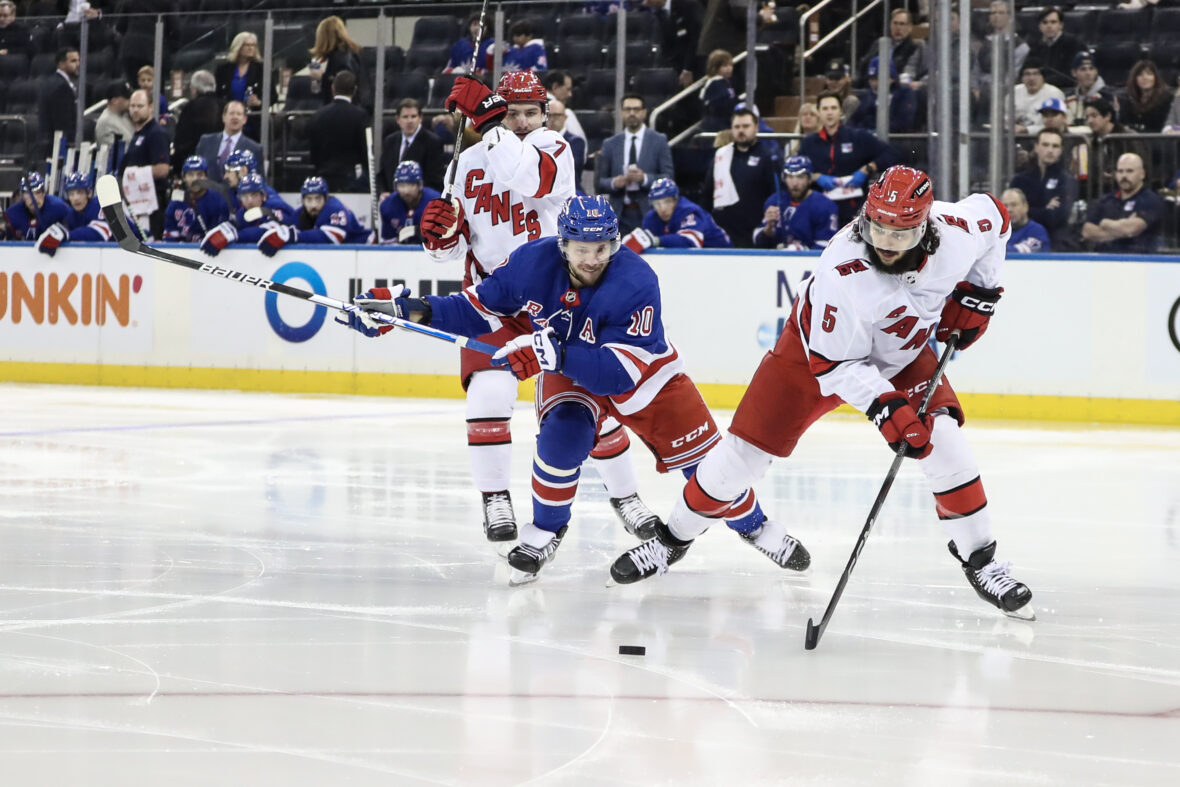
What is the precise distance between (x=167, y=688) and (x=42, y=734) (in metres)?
0.33

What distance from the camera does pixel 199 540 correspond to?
177 inches

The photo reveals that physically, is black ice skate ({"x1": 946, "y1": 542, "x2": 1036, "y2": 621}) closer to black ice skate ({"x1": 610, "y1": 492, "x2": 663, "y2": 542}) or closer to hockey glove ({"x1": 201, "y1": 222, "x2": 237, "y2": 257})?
black ice skate ({"x1": 610, "y1": 492, "x2": 663, "y2": 542})

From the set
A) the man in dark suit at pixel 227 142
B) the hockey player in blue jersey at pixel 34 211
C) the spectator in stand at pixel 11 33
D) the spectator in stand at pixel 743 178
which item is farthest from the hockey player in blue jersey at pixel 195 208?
the spectator in stand at pixel 743 178

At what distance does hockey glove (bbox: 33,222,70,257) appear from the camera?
10094mm

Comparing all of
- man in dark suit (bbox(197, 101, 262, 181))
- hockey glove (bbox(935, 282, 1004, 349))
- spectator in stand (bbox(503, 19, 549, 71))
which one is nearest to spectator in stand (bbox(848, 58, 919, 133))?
spectator in stand (bbox(503, 19, 549, 71))

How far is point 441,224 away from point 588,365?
969 millimetres

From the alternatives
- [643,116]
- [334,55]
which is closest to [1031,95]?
[643,116]

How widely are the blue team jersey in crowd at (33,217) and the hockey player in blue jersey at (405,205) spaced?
99.1 inches

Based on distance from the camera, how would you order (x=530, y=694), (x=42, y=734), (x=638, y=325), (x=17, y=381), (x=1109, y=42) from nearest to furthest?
1. (x=42, y=734)
2. (x=530, y=694)
3. (x=638, y=325)
4. (x=1109, y=42)
5. (x=17, y=381)

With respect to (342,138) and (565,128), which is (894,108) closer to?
(565,128)

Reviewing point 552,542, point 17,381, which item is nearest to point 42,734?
point 552,542

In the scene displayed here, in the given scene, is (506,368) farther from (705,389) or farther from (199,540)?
(705,389)

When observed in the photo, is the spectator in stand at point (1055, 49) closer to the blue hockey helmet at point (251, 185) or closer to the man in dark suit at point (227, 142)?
the blue hockey helmet at point (251, 185)

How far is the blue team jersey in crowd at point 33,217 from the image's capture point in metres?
10.6
